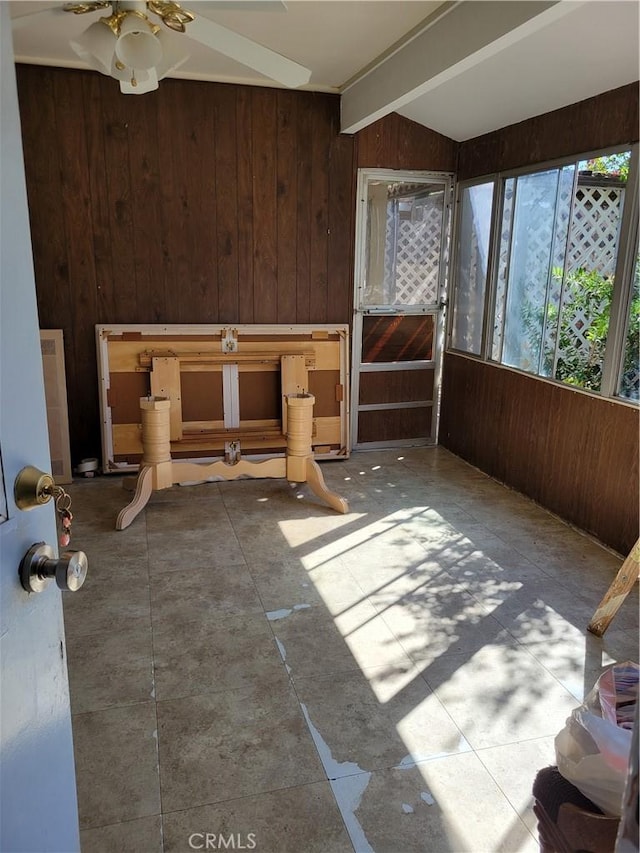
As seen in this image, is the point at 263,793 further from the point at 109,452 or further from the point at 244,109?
the point at 244,109

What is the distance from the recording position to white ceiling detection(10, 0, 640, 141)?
9.87ft

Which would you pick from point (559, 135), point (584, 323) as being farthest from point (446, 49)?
point (584, 323)

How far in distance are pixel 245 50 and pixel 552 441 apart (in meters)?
2.95

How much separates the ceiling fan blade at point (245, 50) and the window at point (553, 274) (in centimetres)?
207

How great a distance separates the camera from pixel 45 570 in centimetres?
105

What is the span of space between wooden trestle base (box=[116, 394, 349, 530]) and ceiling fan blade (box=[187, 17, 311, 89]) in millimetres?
2114

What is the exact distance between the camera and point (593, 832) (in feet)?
4.32

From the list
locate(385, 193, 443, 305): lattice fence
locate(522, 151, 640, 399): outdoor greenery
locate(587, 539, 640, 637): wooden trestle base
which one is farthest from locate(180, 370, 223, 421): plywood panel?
locate(587, 539, 640, 637): wooden trestle base

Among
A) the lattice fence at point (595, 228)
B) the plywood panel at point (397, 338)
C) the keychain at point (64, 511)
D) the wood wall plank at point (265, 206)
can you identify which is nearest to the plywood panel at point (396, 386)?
the plywood panel at point (397, 338)

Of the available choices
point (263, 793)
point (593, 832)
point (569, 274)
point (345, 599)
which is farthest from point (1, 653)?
point (569, 274)

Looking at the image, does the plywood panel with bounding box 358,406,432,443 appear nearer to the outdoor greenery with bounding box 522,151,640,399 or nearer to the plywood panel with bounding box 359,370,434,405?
the plywood panel with bounding box 359,370,434,405

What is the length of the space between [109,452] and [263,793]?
3.20 m

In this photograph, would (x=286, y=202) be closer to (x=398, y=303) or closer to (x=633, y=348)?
(x=398, y=303)

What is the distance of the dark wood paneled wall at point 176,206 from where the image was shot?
14.6 ft
